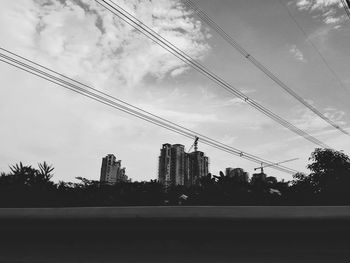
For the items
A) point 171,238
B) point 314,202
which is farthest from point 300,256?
point 314,202

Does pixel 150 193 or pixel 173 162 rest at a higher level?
pixel 173 162

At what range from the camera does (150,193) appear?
18.1 ft

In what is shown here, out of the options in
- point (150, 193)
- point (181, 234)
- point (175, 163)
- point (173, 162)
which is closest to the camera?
point (181, 234)

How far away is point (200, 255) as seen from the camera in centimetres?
181

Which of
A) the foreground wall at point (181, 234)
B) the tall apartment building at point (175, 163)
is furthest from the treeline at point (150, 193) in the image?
the tall apartment building at point (175, 163)

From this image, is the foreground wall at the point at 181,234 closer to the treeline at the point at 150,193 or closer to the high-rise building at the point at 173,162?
the treeline at the point at 150,193

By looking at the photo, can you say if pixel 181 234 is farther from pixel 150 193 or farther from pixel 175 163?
pixel 175 163

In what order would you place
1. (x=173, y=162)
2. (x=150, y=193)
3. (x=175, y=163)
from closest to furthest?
(x=150, y=193) < (x=175, y=163) < (x=173, y=162)

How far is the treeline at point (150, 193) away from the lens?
16.0ft

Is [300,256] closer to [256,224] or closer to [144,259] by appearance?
[256,224]

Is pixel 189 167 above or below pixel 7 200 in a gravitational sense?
above

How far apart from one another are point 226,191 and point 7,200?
3.54m

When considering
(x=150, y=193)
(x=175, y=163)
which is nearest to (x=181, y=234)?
(x=150, y=193)

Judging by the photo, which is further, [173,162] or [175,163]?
[173,162]
